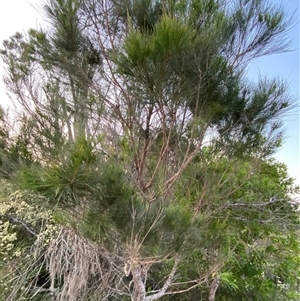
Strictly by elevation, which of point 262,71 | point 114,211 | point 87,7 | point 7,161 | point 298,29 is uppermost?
point 298,29

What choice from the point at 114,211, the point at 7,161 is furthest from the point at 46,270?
the point at 114,211

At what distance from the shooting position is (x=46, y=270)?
3.10m

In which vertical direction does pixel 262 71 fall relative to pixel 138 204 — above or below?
above

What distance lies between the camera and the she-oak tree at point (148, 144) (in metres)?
1.56

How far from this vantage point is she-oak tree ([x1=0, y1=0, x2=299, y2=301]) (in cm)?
156

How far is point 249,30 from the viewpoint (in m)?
2.13

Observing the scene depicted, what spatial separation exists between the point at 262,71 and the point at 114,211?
159cm

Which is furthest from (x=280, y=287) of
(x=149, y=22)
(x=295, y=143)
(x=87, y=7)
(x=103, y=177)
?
(x=87, y=7)

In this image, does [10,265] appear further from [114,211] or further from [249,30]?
[249,30]

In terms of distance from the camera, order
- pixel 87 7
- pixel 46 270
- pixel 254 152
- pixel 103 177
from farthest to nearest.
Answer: pixel 46 270 → pixel 254 152 → pixel 87 7 → pixel 103 177

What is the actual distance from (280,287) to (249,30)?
2615 mm

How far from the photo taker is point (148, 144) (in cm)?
215

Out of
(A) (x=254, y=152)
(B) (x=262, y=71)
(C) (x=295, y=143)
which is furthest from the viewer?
(C) (x=295, y=143)

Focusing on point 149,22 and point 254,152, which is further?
point 254,152
